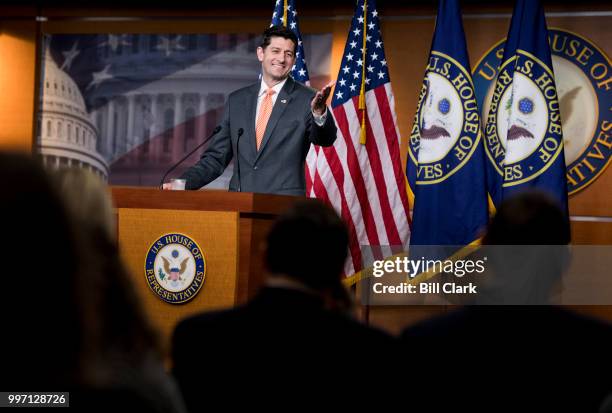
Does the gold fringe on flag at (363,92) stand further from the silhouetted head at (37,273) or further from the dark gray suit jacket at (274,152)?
the silhouetted head at (37,273)

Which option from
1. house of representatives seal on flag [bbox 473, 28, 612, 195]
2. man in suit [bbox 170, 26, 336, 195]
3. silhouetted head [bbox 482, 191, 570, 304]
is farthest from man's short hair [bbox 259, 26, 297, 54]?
silhouetted head [bbox 482, 191, 570, 304]

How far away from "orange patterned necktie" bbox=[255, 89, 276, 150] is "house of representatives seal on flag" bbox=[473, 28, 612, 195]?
182 centimetres

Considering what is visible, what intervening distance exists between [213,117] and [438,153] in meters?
1.98

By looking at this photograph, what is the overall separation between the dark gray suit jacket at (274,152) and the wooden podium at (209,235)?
0.64 meters

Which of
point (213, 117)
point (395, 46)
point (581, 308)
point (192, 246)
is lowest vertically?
point (581, 308)

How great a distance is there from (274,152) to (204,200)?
0.85m

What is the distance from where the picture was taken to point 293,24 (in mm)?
5352

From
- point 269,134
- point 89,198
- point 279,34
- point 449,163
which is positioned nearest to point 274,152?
point 269,134

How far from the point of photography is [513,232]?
168cm

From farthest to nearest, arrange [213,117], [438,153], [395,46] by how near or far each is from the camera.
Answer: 1. [213,117]
2. [395,46]
3. [438,153]

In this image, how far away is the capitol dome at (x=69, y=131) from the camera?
6.32 metres

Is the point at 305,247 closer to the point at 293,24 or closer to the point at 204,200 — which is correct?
the point at 204,200

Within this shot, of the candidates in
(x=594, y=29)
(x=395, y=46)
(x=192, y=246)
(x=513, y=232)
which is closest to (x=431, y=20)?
(x=395, y=46)

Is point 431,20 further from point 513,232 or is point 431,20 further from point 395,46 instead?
point 513,232
